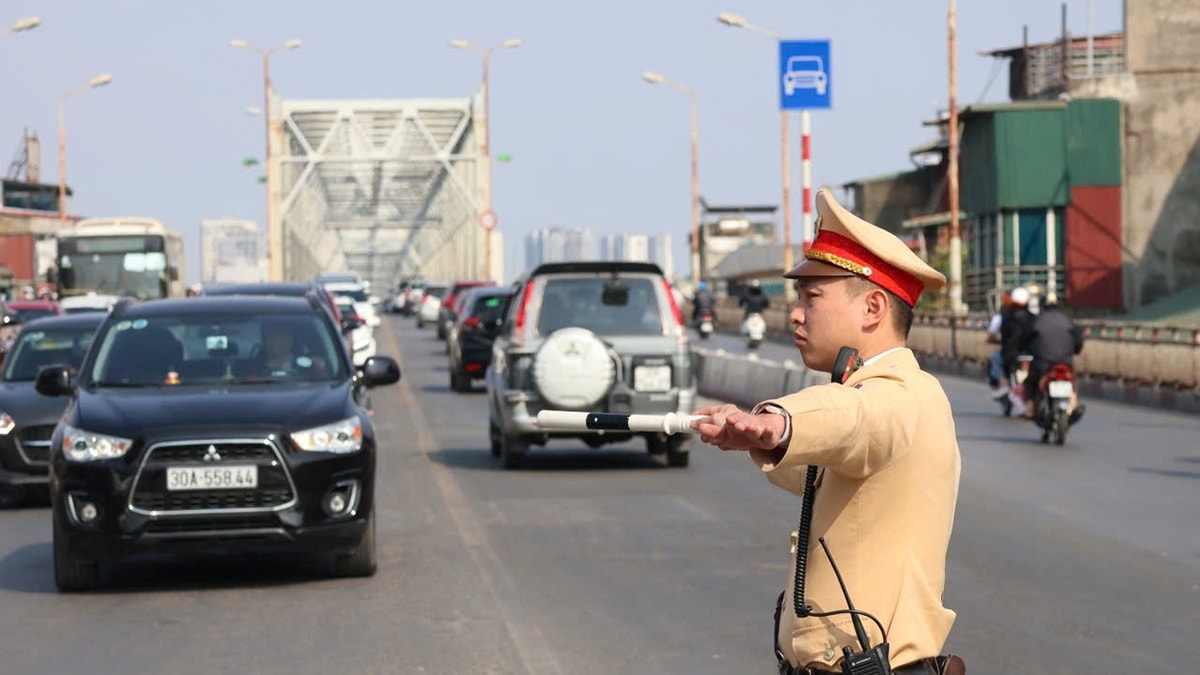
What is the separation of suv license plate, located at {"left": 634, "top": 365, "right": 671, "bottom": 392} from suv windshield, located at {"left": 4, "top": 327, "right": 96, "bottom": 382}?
15.9ft

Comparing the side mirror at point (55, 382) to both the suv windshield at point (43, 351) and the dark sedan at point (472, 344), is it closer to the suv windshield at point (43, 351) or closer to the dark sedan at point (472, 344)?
the suv windshield at point (43, 351)

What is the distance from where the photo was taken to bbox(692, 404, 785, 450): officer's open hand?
312cm

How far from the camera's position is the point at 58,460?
35.3 feet

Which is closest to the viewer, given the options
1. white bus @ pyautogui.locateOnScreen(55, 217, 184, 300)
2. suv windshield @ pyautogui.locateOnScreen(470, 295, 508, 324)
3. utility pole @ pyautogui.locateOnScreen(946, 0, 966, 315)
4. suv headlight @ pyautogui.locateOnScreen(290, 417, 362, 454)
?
suv headlight @ pyautogui.locateOnScreen(290, 417, 362, 454)

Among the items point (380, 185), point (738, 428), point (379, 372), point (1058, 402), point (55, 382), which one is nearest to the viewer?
point (738, 428)

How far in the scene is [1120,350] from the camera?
2934 cm

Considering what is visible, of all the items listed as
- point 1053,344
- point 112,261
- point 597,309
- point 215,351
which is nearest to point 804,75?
point 1053,344

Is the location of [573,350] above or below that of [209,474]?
above

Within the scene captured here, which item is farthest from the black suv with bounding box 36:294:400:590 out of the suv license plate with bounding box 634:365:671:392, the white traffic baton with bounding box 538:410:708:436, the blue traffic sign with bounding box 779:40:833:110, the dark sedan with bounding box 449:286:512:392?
the blue traffic sign with bounding box 779:40:833:110

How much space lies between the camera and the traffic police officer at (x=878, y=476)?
359 cm

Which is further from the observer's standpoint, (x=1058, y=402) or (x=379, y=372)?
(x=1058, y=402)

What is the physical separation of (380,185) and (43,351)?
419 feet

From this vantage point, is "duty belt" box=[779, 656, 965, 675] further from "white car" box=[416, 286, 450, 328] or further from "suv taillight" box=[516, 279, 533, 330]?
"white car" box=[416, 286, 450, 328]

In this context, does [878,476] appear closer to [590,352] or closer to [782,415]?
[782,415]
